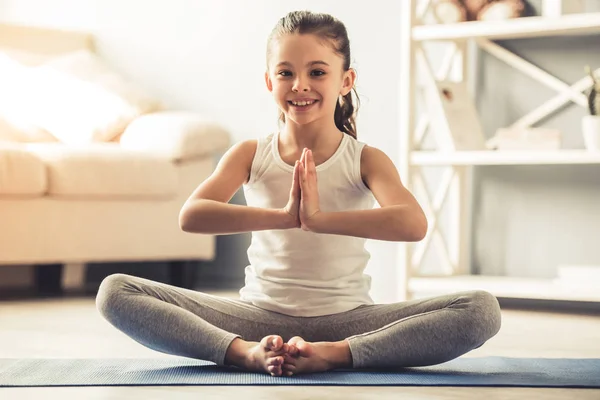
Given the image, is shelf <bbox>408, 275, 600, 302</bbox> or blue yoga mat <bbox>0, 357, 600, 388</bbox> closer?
blue yoga mat <bbox>0, 357, 600, 388</bbox>

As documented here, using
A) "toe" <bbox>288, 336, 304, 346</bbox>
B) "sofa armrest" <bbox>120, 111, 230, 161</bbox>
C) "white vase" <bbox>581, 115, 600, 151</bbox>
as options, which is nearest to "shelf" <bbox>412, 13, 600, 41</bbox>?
"white vase" <bbox>581, 115, 600, 151</bbox>

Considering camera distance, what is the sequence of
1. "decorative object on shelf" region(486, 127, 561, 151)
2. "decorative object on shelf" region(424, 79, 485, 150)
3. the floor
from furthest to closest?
1. "decorative object on shelf" region(424, 79, 485, 150)
2. "decorative object on shelf" region(486, 127, 561, 151)
3. the floor

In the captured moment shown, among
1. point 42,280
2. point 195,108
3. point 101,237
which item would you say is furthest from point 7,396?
point 195,108

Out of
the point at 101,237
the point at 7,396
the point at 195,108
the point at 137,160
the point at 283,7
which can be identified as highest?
the point at 283,7

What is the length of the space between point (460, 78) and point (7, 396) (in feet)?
6.14

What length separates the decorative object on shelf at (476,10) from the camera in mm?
2568

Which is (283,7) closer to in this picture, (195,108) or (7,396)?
(195,108)

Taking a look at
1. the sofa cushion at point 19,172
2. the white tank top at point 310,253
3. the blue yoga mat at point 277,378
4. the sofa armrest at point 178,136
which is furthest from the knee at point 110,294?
the sofa armrest at point 178,136

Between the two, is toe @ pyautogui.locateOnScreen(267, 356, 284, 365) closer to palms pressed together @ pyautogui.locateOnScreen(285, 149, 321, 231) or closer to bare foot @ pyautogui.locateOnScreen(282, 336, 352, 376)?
bare foot @ pyautogui.locateOnScreen(282, 336, 352, 376)

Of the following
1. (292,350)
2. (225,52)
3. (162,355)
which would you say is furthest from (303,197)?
(225,52)

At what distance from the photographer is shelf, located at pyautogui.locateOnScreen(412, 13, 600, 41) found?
7.90 ft

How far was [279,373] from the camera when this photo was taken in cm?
Result: 136

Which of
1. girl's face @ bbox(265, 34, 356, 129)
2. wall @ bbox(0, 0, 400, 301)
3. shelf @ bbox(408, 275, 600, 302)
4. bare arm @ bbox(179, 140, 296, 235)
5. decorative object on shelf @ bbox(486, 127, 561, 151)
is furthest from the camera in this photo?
wall @ bbox(0, 0, 400, 301)

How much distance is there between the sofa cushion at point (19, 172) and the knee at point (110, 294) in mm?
1162
